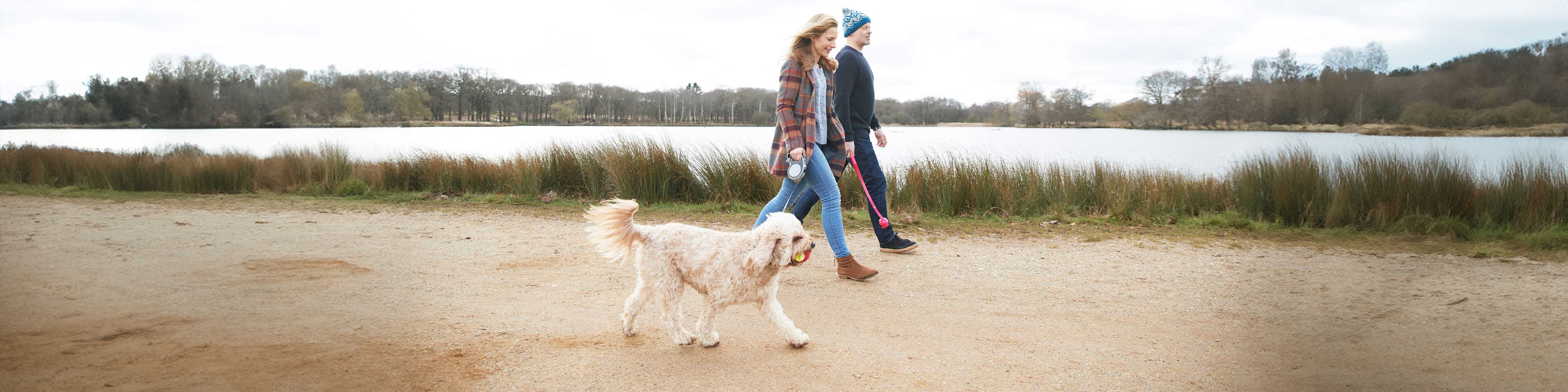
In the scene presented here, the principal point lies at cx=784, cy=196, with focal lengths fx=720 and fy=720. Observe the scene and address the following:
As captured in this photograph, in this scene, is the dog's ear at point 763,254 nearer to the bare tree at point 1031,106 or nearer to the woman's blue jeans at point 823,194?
the woman's blue jeans at point 823,194

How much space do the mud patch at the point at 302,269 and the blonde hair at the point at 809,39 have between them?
9.53ft

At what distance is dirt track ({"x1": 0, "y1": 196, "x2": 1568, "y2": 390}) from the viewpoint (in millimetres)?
2578

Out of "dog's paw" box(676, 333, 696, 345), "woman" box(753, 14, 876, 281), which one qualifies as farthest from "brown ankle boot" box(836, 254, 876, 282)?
"dog's paw" box(676, 333, 696, 345)

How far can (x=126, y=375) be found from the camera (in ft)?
8.16

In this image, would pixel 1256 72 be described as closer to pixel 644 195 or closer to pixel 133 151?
pixel 644 195

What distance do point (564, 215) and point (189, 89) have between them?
6.04 m

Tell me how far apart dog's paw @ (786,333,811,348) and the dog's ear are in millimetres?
350

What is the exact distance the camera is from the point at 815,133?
3.99m

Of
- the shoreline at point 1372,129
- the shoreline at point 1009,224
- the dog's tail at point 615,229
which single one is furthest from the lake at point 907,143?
the dog's tail at point 615,229

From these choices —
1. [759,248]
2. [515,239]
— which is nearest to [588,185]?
[515,239]

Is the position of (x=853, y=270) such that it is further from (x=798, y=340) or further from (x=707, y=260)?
(x=707, y=260)

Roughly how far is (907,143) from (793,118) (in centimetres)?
1153

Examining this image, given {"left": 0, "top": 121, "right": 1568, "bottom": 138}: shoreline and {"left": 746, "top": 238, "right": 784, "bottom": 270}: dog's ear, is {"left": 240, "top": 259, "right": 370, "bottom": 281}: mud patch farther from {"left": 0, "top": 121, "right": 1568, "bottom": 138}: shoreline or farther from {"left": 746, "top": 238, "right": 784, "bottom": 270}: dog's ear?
{"left": 0, "top": 121, "right": 1568, "bottom": 138}: shoreline

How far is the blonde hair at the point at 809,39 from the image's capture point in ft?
12.6
